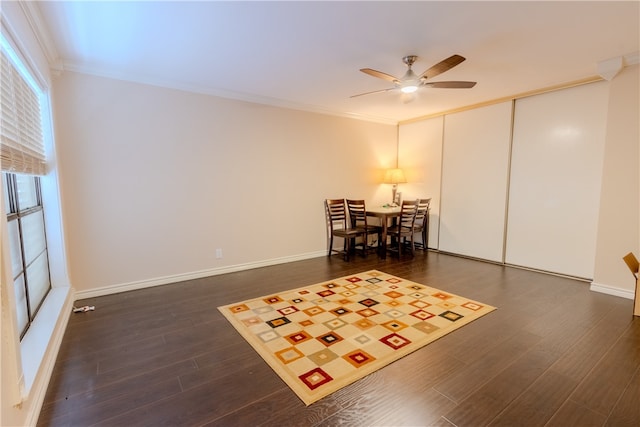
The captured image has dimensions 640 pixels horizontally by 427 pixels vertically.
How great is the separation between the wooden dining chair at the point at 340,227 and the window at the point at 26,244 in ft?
11.6

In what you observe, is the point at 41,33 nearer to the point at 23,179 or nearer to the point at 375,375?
the point at 23,179

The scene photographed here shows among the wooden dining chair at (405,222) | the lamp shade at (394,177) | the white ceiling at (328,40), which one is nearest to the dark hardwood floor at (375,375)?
the wooden dining chair at (405,222)

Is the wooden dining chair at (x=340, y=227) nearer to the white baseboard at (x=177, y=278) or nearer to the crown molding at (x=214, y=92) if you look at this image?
the white baseboard at (x=177, y=278)

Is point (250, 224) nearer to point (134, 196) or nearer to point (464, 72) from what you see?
point (134, 196)

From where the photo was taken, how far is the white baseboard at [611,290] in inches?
126

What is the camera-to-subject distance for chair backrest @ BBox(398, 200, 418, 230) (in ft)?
16.4

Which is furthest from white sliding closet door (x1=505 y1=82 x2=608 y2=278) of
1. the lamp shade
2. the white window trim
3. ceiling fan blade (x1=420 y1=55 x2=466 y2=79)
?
the white window trim

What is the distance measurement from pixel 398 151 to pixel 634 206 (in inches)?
140

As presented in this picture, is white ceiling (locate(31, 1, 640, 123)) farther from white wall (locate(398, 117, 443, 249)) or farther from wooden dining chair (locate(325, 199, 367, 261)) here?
wooden dining chair (locate(325, 199, 367, 261))

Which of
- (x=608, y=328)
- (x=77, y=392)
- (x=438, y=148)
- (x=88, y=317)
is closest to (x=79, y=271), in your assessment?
(x=88, y=317)

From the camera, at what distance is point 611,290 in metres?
3.32

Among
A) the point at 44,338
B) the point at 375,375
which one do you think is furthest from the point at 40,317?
the point at 375,375

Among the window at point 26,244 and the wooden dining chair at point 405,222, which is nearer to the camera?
the window at point 26,244

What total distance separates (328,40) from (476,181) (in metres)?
3.43
